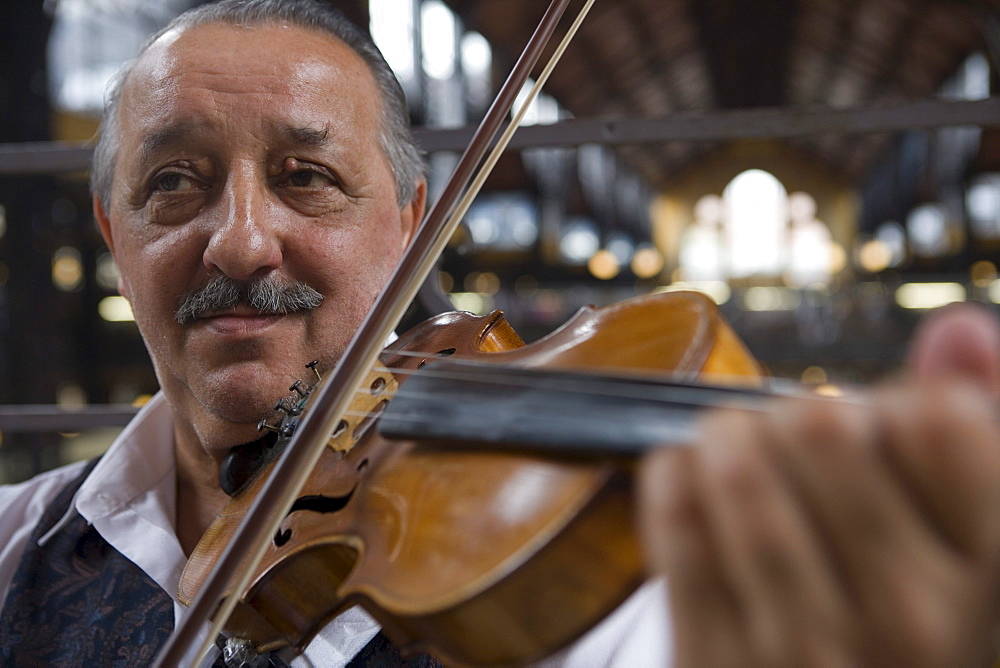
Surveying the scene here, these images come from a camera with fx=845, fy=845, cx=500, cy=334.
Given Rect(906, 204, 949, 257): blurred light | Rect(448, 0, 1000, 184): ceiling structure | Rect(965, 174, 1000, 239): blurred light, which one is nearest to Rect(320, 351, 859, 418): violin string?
Rect(448, 0, 1000, 184): ceiling structure

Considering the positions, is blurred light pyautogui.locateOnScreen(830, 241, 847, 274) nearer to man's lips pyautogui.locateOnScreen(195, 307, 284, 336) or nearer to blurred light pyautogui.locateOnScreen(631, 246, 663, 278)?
blurred light pyautogui.locateOnScreen(631, 246, 663, 278)

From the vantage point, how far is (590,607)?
0.39 metres

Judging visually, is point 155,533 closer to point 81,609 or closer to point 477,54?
point 81,609

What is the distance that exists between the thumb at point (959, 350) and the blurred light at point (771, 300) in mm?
9470

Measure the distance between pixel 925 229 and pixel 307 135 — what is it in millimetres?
12535

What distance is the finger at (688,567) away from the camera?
1.11ft

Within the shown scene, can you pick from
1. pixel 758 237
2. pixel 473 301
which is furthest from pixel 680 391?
pixel 758 237

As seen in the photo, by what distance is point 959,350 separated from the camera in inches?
12.3

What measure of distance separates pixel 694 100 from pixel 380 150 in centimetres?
1377

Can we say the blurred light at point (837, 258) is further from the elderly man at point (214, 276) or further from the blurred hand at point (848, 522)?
the blurred hand at point (848, 522)

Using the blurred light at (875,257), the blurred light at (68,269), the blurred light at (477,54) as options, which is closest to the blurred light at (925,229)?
the blurred light at (875,257)

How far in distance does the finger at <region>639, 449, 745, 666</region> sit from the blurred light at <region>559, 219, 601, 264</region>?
39.0 ft

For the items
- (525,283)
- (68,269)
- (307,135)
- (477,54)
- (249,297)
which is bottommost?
(525,283)

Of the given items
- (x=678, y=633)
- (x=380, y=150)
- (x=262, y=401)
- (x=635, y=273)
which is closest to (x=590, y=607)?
(x=678, y=633)
